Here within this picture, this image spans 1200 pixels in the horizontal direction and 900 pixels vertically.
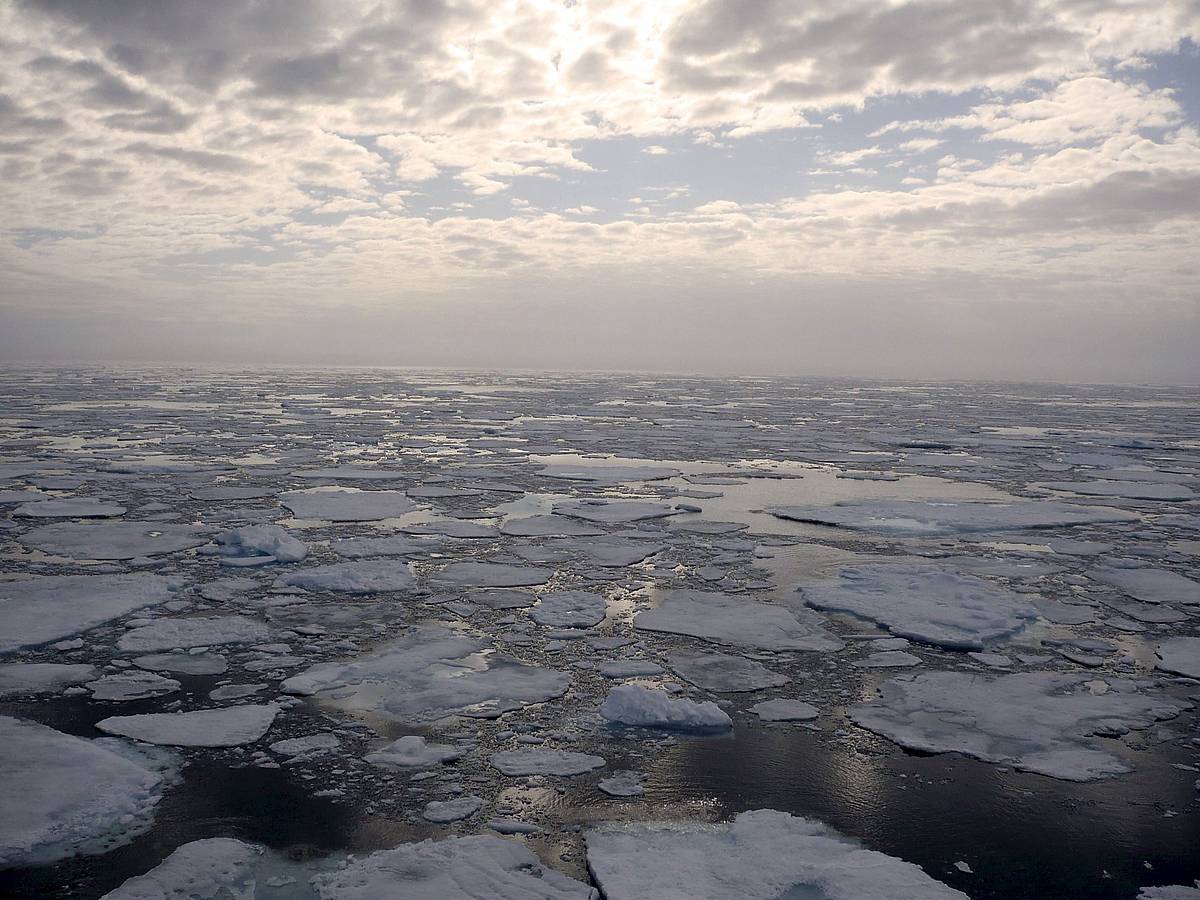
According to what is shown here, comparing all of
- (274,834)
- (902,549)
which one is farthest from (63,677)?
(902,549)

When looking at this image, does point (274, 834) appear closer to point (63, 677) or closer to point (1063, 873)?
point (63, 677)

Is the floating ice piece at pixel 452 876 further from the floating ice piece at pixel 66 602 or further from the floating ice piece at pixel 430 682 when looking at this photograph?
the floating ice piece at pixel 66 602

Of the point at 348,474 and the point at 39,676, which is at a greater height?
the point at 348,474

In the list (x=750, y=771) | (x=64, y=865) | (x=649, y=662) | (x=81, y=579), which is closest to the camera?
(x=64, y=865)

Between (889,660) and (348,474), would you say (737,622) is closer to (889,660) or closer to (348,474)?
(889,660)

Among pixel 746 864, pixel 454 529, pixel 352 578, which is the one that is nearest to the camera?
pixel 746 864

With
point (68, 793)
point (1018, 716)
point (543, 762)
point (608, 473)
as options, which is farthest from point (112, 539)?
point (1018, 716)

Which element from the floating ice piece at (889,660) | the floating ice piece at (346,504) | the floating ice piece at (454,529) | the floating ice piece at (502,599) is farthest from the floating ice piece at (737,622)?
the floating ice piece at (346,504)
